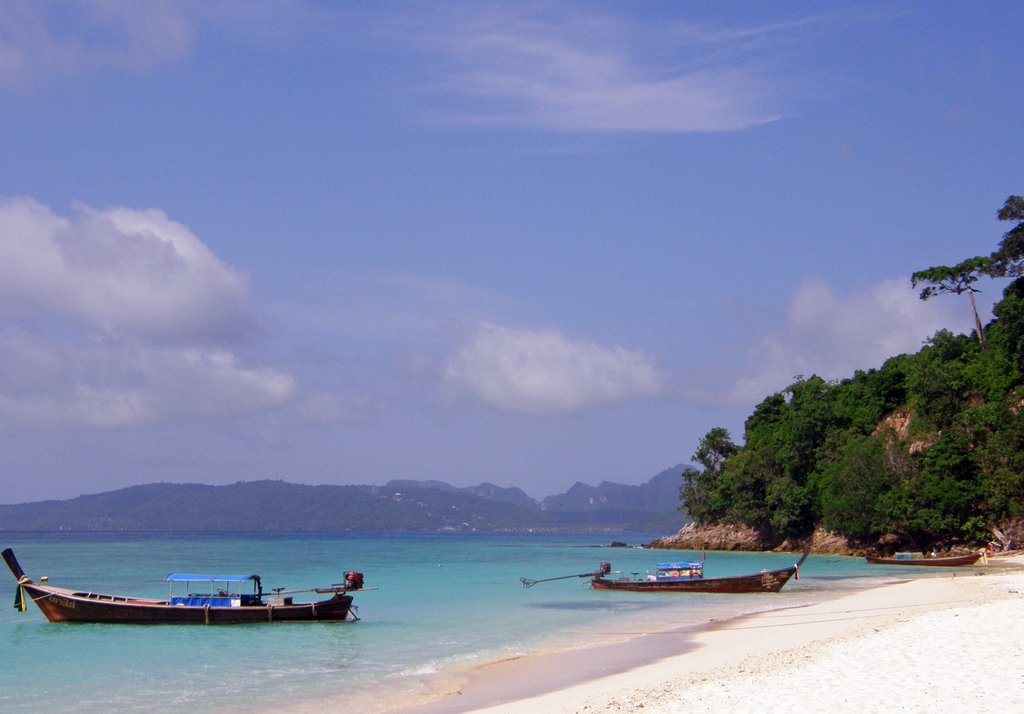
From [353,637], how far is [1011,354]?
1826 inches

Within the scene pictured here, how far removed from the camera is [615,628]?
26312 millimetres

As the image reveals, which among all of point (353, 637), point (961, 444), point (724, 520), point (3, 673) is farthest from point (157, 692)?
point (724, 520)

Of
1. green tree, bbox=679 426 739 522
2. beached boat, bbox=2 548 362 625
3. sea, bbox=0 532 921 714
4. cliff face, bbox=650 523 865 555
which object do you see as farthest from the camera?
green tree, bbox=679 426 739 522

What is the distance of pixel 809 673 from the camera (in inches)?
558

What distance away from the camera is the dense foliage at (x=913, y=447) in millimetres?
52178

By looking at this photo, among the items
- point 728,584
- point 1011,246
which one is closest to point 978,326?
point 1011,246

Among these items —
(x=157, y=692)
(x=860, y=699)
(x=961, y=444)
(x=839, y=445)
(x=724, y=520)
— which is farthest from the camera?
(x=724, y=520)

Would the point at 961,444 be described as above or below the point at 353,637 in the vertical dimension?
above

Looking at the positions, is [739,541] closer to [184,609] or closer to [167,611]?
[184,609]

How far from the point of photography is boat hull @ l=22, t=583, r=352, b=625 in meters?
27.4

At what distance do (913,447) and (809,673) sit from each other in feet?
165

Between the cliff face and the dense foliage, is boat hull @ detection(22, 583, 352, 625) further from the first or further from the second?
the cliff face

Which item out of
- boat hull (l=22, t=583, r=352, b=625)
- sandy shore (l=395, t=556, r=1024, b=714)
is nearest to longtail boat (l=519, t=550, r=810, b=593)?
sandy shore (l=395, t=556, r=1024, b=714)

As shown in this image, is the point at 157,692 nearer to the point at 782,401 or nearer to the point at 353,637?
the point at 353,637
